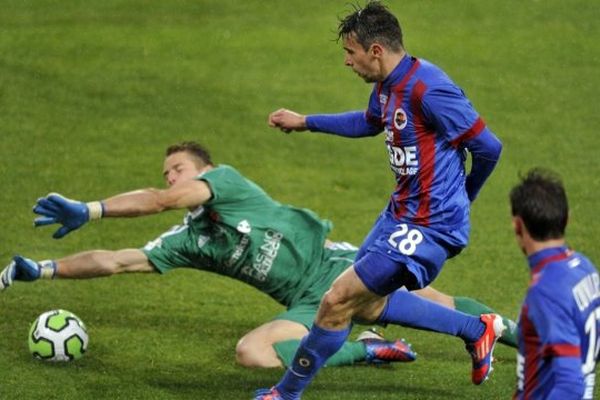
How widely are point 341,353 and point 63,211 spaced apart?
6.81ft

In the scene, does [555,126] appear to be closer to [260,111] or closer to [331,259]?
[260,111]

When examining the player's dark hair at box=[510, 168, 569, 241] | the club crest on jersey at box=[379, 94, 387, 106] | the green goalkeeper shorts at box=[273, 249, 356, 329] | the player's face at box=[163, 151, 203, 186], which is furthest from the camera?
the player's face at box=[163, 151, 203, 186]

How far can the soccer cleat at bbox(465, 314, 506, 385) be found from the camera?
25.7ft

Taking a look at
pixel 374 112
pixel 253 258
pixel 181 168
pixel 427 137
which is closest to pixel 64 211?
pixel 181 168

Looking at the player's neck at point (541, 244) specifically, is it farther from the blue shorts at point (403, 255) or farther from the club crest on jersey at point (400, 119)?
the club crest on jersey at point (400, 119)

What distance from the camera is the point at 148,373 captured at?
8516mm

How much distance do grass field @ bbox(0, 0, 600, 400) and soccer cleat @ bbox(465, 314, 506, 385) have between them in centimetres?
20

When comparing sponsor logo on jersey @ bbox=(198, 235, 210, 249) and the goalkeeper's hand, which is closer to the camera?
the goalkeeper's hand

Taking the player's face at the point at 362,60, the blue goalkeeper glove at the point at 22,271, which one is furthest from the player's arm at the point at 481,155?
the blue goalkeeper glove at the point at 22,271

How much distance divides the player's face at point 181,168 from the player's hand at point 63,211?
131cm

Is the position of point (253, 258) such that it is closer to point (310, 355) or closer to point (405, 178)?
point (310, 355)

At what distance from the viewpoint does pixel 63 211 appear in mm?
7758

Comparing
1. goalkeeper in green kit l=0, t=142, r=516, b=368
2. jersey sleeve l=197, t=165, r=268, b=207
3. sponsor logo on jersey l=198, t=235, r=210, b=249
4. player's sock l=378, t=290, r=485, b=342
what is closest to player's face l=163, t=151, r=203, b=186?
goalkeeper in green kit l=0, t=142, r=516, b=368

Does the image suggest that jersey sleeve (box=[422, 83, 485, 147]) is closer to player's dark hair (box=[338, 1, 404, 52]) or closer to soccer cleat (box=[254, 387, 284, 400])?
player's dark hair (box=[338, 1, 404, 52])
